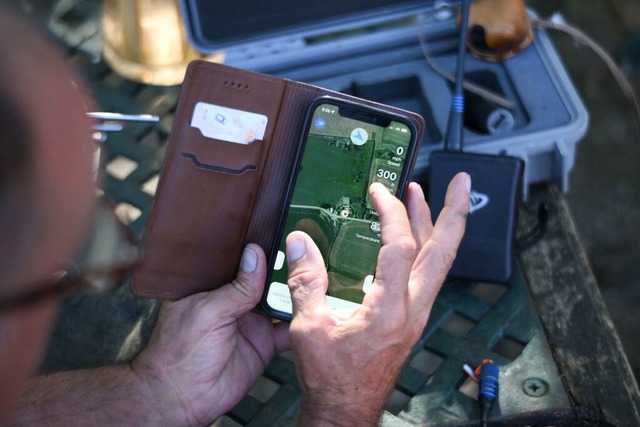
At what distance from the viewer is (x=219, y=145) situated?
33.0 inches

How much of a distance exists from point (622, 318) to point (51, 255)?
1.26 meters

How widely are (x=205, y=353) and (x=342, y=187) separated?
23 centimetres

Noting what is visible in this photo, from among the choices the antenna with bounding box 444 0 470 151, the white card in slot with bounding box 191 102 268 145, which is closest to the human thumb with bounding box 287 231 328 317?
the white card in slot with bounding box 191 102 268 145

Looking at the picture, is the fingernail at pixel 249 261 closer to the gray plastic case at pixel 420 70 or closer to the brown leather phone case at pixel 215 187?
the brown leather phone case at pixel 215 187

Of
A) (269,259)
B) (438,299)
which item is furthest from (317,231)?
(438,299)

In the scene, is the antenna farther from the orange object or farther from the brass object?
the brass object

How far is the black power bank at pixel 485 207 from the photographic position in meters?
0.92

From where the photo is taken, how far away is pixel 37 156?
414 millimetres

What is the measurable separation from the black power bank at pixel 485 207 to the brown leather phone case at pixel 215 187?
11 centimetres

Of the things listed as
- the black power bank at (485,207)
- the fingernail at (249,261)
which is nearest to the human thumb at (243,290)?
the fingernail at (249,261)

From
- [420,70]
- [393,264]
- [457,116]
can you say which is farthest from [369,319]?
[420,70]

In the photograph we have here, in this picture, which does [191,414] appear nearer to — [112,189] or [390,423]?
[390,423]

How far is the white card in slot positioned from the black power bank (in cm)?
23

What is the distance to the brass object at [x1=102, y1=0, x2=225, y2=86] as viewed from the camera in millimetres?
1077
